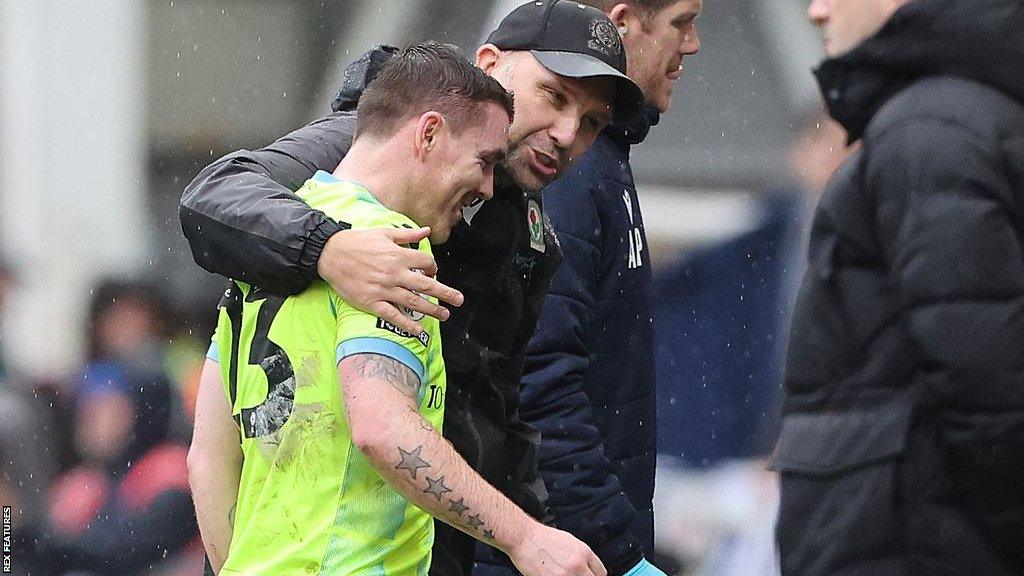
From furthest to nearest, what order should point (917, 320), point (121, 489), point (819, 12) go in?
point (121, 489), point (819, 12), point (917, 320)

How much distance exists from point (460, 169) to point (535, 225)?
399mm

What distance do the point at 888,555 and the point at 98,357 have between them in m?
4.51

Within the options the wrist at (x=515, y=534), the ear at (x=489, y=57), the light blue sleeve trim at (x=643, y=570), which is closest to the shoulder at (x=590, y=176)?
the ear at (x=489, y=57)

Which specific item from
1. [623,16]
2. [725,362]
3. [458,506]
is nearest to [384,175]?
[458,506]

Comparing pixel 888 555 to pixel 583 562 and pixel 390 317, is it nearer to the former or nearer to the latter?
pixel 583 562

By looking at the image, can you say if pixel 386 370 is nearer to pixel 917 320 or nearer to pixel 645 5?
pixel 917 320

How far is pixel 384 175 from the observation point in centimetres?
244

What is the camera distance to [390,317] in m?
2.29

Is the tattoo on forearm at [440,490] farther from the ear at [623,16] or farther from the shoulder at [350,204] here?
the ear at [623,16]

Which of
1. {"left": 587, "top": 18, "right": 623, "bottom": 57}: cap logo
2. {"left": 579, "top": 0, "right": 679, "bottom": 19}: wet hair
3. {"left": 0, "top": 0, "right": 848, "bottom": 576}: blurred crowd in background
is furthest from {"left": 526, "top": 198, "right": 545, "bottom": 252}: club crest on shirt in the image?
{"left": 0, "top": 0, "right": 848, "bottom": 576}: blurred crowd in background

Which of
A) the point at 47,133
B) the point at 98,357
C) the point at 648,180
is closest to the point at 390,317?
the point at 648,180

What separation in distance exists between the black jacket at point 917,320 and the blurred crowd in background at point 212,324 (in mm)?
2642

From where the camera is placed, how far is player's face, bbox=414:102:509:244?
246 cm

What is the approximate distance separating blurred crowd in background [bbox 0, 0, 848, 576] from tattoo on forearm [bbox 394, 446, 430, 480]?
2.77m
